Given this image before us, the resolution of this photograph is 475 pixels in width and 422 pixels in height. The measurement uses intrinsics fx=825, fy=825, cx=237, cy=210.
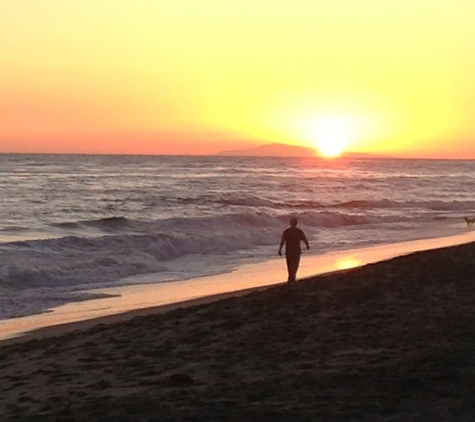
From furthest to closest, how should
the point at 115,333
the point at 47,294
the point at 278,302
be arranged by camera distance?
1. the point at 47,294
2. the point at 278,302
3. the point at 115,333

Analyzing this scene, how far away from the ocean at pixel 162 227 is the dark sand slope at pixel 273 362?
5.27m

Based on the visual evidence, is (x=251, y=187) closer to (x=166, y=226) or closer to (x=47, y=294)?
(x=166, y=226)

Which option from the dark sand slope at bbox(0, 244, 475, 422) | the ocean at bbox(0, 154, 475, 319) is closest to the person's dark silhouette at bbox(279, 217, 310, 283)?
the dark sand slope at bbox(0, 244, 475, 422)

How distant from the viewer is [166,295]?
655 inches

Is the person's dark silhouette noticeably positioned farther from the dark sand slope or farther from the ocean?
the ocean

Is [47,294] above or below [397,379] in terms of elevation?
below

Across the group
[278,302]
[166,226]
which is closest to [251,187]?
[166,226]

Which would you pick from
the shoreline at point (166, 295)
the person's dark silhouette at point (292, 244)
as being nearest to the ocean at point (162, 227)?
the shoreline at point (166, 295)

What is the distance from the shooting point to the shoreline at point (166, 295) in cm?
1306

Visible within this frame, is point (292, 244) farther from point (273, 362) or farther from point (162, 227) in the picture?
point (162, 227)

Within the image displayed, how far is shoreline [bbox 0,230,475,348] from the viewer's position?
13.1 m

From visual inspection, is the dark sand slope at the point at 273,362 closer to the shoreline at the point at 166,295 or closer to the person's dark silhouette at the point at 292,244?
the shoreline at the point at 166,295

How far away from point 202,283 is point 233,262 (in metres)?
5.81

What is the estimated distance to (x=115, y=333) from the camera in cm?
1081
